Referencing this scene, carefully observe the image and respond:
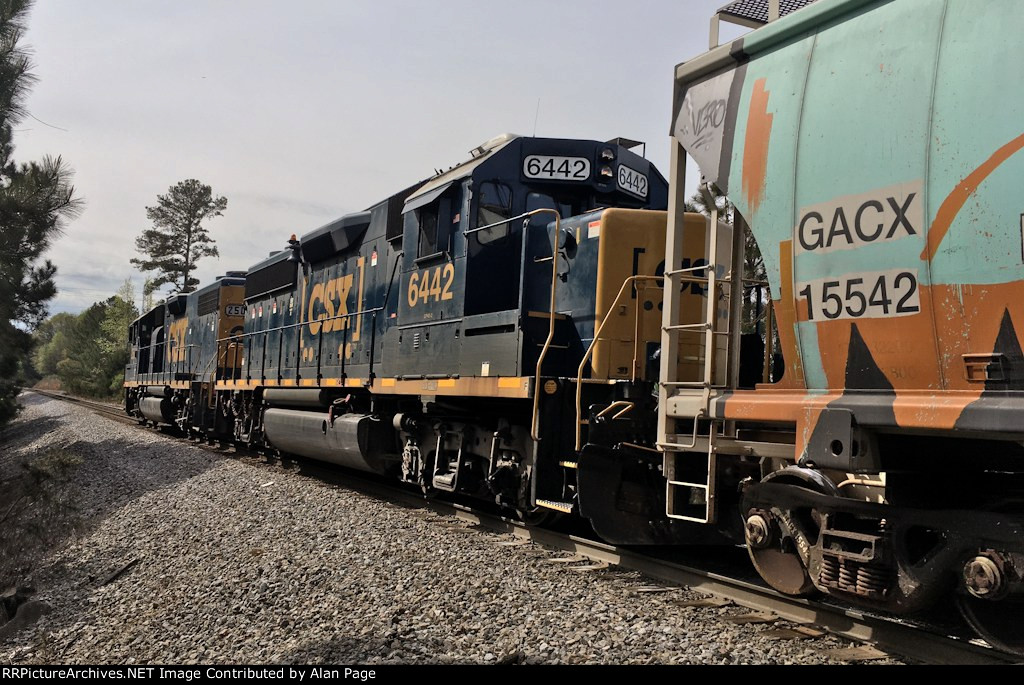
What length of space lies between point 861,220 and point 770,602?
102 inches

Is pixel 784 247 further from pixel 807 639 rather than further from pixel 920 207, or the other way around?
pixel 807 639

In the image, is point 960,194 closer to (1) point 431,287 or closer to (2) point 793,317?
(2) point 793,317

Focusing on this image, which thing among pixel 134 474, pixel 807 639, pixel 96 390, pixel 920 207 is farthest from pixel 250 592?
pixel 96 390

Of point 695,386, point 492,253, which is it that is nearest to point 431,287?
point 492,253

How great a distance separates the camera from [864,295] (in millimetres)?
3430

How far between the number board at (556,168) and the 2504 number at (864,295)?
14.0ft

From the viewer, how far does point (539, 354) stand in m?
6.89

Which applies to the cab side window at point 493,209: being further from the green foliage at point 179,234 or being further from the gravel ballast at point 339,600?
the green foliage at point 179,234

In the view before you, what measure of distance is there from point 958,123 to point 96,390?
57929 mm

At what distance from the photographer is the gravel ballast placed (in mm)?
4344

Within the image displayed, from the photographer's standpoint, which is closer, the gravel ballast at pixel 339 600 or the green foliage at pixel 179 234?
the gravel ballast at pixel 339 600

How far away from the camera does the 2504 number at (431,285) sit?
26.0ft

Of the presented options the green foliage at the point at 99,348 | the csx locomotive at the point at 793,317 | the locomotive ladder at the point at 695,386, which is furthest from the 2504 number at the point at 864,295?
the green foliage at the point at 99,348

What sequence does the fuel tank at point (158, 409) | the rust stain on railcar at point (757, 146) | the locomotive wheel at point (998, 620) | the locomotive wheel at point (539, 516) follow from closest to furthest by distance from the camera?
the locomotive wheel at point (998, 620), the rust stain on railcar at point (757, 146), the locomotive wheel at point (539, 516), the fuel tank at point (158, 409)
